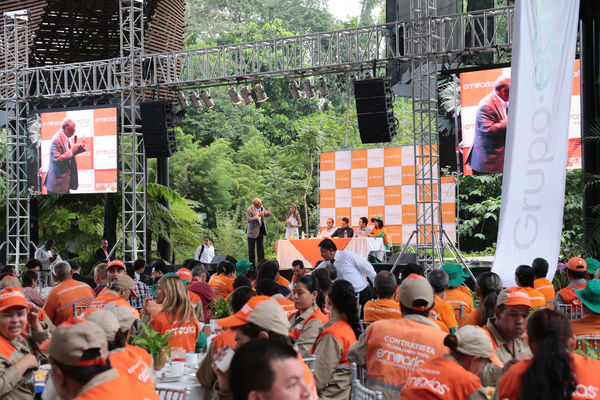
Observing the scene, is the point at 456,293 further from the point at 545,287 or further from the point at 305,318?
the point at 305,318

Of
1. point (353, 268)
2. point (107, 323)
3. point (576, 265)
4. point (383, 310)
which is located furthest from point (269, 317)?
point (353, 268)

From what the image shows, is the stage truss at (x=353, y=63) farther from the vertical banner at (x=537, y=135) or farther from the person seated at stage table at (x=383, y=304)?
the person seated at stage table at (x=383, y=304)

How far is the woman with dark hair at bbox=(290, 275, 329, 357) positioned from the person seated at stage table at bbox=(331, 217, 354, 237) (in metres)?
9.58

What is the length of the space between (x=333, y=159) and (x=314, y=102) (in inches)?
691

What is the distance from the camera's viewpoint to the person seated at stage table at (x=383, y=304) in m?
5.55

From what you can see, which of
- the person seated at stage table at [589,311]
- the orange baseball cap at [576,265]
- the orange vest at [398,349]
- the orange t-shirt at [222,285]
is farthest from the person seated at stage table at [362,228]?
the orange vest at [398,349]

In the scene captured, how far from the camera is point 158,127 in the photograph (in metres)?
15.9

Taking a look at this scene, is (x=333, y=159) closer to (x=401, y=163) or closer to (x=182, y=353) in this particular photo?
(x=401, y=163)

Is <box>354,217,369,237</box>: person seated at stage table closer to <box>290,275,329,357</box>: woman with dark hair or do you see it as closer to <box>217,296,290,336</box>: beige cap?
<box>290,275,329,357</box>: woman with dark hair

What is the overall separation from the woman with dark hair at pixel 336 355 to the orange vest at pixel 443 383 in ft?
3.64

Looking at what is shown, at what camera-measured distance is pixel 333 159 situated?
671 inches

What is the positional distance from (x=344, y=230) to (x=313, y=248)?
705mm

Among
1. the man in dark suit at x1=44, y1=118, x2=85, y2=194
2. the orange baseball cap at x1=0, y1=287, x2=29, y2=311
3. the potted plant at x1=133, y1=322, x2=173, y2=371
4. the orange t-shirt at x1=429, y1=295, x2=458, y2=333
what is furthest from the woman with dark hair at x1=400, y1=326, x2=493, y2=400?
the man in dark suit at x1=44, y1=118, x2=85, y2=194

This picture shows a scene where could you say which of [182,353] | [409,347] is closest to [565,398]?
[409,347]
